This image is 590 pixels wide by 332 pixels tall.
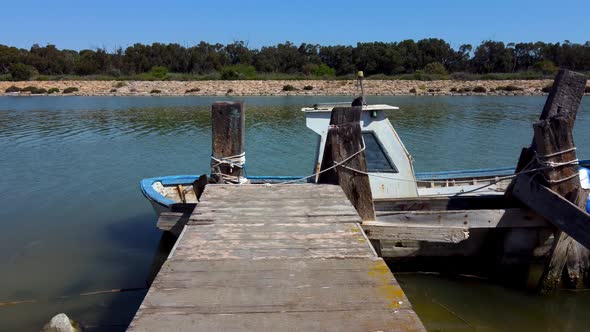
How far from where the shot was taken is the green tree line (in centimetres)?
8062

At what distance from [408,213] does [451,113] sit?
105 feet

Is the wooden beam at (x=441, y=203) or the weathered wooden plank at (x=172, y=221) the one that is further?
the wooden beam at (x=441, y=203)

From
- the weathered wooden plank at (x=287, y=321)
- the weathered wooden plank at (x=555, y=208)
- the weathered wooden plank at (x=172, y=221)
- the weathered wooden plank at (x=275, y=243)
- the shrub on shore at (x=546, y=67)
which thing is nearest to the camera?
the weathered wooden plank at (x=287, y=321)

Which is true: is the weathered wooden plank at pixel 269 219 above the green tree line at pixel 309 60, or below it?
below

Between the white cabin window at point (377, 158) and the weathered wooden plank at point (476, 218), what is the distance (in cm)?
196

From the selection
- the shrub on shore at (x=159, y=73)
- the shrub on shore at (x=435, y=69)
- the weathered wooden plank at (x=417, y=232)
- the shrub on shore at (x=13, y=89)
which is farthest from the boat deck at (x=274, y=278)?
the shrub on shore at (x=435, y=69)

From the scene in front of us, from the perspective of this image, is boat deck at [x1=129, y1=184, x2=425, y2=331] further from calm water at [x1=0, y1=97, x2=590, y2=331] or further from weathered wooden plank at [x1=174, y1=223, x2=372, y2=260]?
calm water at [x1=0, y1=97, x2=590, y2=331]

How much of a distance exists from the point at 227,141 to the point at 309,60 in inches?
3522

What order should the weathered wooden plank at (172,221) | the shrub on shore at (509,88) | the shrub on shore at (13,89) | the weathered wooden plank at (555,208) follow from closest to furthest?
the weathered wooden plank at (555,208) < the weathered wooden plank at (172,221) < the shrub on shore at (509,88) < the shrub on shore at (13,89)

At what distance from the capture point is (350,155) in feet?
17.5

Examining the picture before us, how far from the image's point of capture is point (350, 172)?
541 centimetres

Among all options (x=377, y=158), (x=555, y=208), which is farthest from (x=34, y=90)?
(x=555, y=208)

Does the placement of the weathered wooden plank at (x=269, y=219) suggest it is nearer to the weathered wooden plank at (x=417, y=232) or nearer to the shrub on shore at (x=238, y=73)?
the weathered wooden plank at (x=417, y=232)

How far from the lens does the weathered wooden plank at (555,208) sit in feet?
15.9
